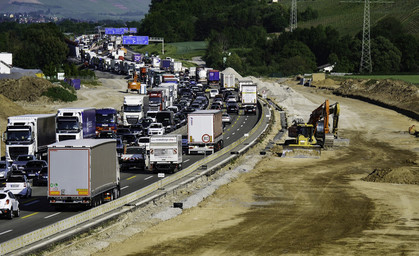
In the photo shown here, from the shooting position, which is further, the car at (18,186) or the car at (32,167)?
the car at (32,167)

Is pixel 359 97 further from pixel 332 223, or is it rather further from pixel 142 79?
pixel 332 223

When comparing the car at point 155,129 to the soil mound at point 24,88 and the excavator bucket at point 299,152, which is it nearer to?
the excavator bucket at point 299,152

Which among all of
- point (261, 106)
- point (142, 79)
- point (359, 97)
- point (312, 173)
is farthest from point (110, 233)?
point (142, 79)

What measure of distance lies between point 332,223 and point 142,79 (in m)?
124

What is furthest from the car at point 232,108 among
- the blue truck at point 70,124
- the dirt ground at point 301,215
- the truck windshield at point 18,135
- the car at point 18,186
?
the car at point 18,186

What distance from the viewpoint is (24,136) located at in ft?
179

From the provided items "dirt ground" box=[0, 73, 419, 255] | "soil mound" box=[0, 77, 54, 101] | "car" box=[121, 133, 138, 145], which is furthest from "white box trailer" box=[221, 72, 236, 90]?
"dirt ground" box=[0, 73, 419, 255]

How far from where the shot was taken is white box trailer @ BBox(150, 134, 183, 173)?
48344 millimetres

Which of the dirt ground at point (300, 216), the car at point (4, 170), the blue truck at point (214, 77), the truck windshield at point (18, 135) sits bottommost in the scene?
the dirt ground at point (300, 216)

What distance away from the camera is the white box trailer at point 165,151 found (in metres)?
48.3

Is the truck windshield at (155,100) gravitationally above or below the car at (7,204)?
above

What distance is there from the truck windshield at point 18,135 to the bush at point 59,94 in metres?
61.6

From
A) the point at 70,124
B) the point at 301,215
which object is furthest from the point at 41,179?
the point at 301,215

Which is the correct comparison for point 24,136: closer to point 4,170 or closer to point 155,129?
point 4,170
